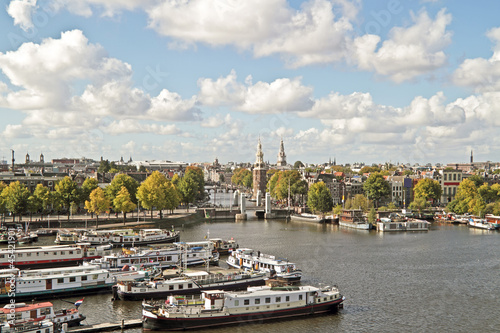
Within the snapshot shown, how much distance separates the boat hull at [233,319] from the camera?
38.2 meters

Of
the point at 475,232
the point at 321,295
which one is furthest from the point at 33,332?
the point at 475,232

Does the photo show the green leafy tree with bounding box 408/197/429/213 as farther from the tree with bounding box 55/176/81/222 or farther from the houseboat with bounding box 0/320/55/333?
the houseboat with bounding box 0/320/55/333

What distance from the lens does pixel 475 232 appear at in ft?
319

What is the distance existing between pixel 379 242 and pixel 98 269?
1939 inches

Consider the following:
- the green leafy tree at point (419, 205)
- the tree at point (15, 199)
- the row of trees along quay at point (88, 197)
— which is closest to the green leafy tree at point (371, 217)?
the green leafy tree at point (419, 205)

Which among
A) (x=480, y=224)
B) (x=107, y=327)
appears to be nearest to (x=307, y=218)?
(x=480, y=224)

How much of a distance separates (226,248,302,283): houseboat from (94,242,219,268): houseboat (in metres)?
3.36

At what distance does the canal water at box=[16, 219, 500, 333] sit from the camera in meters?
41.1

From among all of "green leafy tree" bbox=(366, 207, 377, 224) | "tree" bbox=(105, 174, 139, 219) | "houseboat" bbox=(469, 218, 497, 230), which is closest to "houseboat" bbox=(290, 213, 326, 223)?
"green leafy tree" bbox=(366, 207, 377, 224)

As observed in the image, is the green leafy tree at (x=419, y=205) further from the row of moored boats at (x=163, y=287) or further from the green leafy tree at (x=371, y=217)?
the row of moored boats at (x=163, y=287)

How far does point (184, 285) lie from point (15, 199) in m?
54.2

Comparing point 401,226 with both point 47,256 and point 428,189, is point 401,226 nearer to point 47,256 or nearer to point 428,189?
point 428,189

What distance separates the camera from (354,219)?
10819 centimetres

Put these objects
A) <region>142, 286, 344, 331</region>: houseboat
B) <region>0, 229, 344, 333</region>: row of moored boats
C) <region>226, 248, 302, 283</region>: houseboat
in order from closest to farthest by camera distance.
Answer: <region>0, 229, 344, 333</region>: row of moored boats < <region>142, 286, 344, 331</region>: houseboat < <region>226, 248, 302, 283</region>: houseboat
